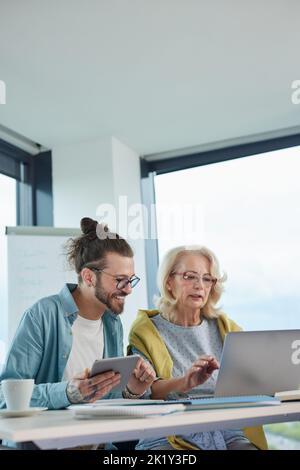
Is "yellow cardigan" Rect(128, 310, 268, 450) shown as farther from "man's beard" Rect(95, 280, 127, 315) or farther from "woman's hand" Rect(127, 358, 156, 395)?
"woman's hand" Rect(127, 358, 156, 395)

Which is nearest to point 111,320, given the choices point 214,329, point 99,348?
point 99,348

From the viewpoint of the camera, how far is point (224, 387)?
169 centimetres

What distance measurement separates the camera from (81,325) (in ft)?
7.37

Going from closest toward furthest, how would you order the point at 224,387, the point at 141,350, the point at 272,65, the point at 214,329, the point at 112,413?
the point at 112,413, the point at 224,387, the point at 141,350, the point at 214,329, the point at 272,65

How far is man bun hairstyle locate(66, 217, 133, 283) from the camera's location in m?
2.39

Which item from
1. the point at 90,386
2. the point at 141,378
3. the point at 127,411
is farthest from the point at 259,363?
the point at 127,411

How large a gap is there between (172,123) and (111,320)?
6.46 feet

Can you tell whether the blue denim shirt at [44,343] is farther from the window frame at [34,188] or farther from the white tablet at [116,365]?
the window frame at [34,188]

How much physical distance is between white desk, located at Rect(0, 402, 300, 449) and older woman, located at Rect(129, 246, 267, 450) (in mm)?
761

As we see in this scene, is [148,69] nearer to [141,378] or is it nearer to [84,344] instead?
[84,344]

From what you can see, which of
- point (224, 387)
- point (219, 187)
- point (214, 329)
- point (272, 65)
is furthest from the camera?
point (219, 187)

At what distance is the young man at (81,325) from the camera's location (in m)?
1.94

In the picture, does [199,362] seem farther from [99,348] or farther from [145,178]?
[145,178]

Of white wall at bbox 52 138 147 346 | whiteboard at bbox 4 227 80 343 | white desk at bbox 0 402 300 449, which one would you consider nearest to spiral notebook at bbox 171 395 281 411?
white desk at bbox 0 402 300 449
